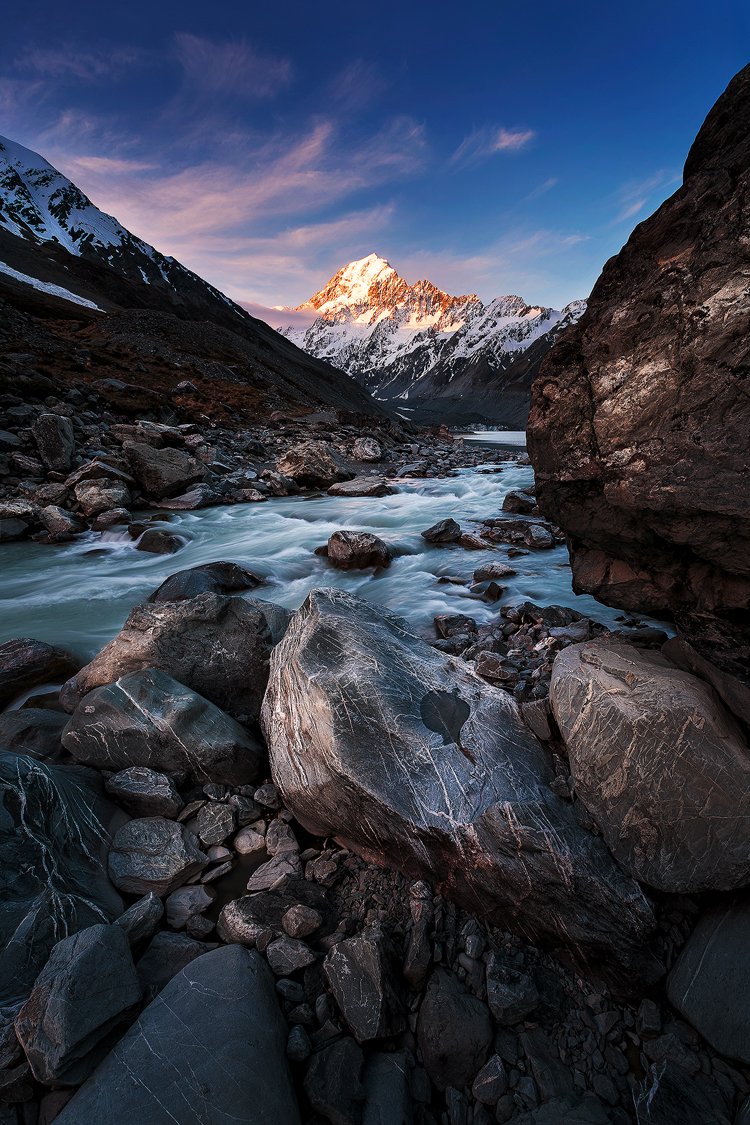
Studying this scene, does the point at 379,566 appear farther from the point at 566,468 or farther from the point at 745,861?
the point at 745,861

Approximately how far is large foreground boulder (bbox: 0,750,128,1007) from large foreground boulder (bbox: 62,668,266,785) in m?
0.30

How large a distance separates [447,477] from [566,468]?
21.7 meters

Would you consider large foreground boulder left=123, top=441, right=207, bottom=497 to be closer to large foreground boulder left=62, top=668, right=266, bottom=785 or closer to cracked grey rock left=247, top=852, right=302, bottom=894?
large foreground boulder left=62, top=668, right=266, bottom=785

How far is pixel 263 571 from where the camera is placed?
10.1 meters

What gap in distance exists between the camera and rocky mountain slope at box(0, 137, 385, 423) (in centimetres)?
4994

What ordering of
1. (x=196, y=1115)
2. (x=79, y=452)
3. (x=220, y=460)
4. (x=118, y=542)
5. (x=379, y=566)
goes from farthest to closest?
(x=220, y=460) < (x=79, y=452) < (x=118, y=542) < (x=379, y=566) < (x=196, y=1115)

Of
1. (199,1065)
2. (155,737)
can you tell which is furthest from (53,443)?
(199,1065)

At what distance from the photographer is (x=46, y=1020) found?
75.9 inches

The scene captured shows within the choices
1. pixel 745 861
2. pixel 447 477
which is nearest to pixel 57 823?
pixel 745 861

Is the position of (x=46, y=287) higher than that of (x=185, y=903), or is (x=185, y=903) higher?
(x=46, y=287)

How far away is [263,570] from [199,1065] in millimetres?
8656

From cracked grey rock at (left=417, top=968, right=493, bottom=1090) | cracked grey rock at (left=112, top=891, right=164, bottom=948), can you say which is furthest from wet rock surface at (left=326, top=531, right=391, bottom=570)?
cracked grey rock at (left=417, top=968, right=493, bottom=1090)

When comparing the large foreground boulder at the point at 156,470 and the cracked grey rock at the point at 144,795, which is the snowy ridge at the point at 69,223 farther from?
the cracked grey rock at the point at 144,795

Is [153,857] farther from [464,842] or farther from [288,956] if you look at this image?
[464,842]
